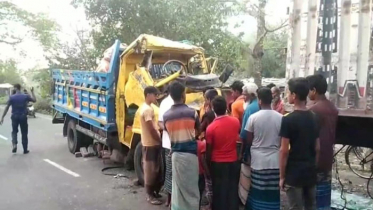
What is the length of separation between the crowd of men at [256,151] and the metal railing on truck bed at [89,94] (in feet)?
8.60

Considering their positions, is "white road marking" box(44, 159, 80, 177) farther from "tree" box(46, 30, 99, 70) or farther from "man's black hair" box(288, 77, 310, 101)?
"tree" box(46, 30, 99, 70)

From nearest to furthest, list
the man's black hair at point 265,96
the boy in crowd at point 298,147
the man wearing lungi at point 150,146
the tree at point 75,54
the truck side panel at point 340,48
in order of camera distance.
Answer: the boy in crowd at point 298,147 → the truck side panel at point 340,48 → the man's black hair at point 265,96 → the man wearing lungi at point 150,146 → the tree at point 75,54

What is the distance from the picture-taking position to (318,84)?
4.25 meters

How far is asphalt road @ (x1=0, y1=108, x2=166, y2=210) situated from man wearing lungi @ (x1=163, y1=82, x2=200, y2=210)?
3.34 ft

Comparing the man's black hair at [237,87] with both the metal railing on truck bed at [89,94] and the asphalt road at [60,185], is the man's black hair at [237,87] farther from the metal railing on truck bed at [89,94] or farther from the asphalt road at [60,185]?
the metal railing on truck bed at [89,94]

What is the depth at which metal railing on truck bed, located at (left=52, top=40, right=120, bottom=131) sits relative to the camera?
7.26 meters

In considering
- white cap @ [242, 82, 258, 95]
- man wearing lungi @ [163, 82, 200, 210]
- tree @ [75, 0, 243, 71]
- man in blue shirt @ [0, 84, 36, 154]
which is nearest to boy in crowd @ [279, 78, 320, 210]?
man wearing lungi @ [163, 82, 200, 210]

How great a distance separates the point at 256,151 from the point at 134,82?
3.02m

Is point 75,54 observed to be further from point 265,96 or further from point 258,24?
point 265,96

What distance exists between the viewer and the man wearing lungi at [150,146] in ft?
18.1

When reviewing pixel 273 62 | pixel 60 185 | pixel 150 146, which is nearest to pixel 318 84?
pixel 150 146

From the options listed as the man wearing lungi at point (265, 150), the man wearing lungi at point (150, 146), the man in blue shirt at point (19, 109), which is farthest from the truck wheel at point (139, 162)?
the man in blue shirt at point (19, 109)

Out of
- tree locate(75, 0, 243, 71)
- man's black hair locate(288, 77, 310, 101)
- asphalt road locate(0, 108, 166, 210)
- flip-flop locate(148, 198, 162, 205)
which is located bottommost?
asphalt road locate(0, 108, 166, 210)

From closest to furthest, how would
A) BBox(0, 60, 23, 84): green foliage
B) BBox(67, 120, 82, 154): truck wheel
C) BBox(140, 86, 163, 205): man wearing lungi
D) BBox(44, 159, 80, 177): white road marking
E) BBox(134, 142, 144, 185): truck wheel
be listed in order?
BBox(140, 86, 163, 205): man wearing lungi < BBox(134, 142, 144, 185): truck wheel < BBox(44, 159, 80, 177): white road marking < BBox(67, 120, 82, 154): truck wheel < BBox(0, 60, 23, 84): green foliage
